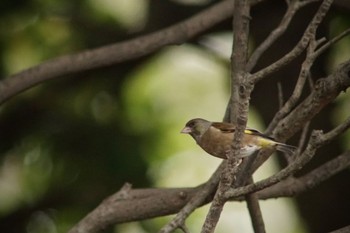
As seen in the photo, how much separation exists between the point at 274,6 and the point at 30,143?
1.53m

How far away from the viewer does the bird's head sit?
3.88m

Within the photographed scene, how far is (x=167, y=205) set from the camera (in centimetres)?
397

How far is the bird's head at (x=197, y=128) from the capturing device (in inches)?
153

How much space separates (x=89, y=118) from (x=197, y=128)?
1.53 m

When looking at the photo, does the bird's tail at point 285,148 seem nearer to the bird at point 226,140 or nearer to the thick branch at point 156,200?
the bird at point 226,140

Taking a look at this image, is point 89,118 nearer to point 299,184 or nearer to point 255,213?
point 299,184

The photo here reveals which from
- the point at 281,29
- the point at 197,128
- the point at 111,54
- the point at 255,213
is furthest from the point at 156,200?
the point at 111,54

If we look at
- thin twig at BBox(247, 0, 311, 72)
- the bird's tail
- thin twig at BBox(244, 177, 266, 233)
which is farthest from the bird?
thin twig at BBox(247, 0, 311, 72)

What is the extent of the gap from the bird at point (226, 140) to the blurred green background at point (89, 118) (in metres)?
1.19

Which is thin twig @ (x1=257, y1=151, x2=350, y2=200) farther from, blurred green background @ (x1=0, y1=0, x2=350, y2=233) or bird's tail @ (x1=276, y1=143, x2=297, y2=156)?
blurred green background @ (x1=0, y1=0, x2=350, y2=233)

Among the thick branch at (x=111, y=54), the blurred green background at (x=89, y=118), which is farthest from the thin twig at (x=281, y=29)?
the blurred green background at (x=89, y=118)

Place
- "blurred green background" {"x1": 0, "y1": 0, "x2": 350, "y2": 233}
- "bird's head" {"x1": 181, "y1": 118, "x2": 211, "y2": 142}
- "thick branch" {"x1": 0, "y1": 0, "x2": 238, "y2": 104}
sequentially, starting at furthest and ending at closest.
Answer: "blurred green background" {"x1": 0, "y1": 0, "x2": 350, "y2": 233}, "thick branch" {"x1": 0, "y1": 0, "x2": 238, "y2": 104}, "bird's head" {"x1": 181, "y1": 118, "x2": 211, "y2": 142}

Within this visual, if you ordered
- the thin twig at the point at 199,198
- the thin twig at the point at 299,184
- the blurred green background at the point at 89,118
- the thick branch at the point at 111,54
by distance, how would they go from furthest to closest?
the blurred green background at the point at 89,118, the thick branch at the point at 111,54, the thin twig at the point at 299,184, the thin twig at the point at 199,198

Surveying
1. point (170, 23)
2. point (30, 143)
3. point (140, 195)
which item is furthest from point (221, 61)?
point (140, 195)
